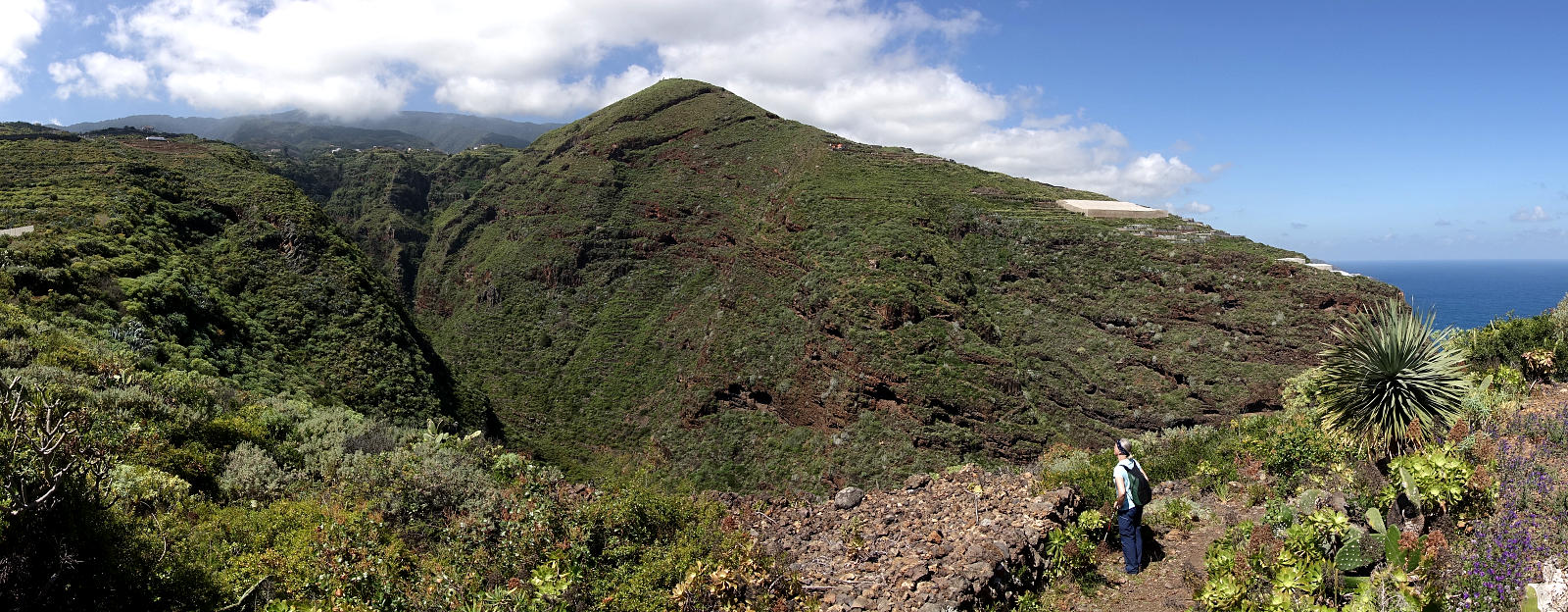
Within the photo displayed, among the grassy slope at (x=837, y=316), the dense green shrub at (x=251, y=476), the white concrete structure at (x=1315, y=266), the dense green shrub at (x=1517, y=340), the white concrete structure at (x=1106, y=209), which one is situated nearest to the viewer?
the dense green shrub at (x=251, y=476)

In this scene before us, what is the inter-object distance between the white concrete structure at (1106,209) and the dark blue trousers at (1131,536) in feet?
92.4

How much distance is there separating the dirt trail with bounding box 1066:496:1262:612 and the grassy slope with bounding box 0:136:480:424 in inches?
580

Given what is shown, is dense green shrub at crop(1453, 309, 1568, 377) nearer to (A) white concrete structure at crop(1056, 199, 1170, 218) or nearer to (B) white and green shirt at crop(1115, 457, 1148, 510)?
(B) white and green shirt at crop(1115, 457, 1148, 510)

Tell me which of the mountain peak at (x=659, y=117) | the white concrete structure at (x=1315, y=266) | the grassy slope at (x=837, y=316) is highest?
the mountain peak at (x=659, y=117)

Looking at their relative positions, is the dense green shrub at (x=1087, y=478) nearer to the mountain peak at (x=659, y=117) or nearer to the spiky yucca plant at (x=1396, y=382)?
the spiky yucca plant at (x=1396, y=382)

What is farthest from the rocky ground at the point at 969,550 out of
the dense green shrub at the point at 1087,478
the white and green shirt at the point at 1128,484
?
the white and green shirt at the point at 1128,484

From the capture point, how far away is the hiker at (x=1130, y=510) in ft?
21.7

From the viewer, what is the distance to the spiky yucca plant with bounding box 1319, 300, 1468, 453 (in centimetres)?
709

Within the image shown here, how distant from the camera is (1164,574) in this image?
6.61m

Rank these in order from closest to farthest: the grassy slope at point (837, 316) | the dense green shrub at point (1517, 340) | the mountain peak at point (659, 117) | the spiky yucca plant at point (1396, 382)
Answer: the spiky yucca plant at point (1396, 382), the dense green shrub at point (1517, 340), the grassy slope at point (837, 316), the mountain peak at point (659, 117)

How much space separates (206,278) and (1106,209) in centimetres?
3746

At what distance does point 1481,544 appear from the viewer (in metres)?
4.75

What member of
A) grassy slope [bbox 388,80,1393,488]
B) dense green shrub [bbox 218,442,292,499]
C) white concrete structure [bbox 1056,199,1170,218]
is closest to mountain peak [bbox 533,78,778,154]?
grassy slope [bbox 388,80,1393,488]

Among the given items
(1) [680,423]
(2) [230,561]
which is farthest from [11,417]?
(1) [680,423]
